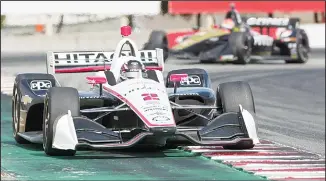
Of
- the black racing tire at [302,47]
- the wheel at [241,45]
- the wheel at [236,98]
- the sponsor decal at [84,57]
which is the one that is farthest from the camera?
the black racing tire at [302,47]

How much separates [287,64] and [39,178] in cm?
1923

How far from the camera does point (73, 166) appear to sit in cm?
1012

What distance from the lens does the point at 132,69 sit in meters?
11.3

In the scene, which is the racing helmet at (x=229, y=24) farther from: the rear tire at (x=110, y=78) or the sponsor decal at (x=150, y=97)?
the sponsor decal at (x=150, y=97)

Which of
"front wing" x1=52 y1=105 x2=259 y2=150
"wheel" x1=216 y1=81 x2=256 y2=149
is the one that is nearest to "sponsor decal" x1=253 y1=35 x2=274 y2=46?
"wheel" x1=216 y1=81 x2=256 y2=149

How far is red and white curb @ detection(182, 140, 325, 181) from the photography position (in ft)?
31.9

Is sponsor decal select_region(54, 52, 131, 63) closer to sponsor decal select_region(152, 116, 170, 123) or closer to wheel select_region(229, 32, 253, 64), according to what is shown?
sponsor decal select_region(152, 116, 170, 123)

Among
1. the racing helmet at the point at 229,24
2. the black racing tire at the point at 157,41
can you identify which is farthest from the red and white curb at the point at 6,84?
the racing helmet at the point at 229,24

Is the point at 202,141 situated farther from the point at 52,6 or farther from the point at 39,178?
the point at 52,6

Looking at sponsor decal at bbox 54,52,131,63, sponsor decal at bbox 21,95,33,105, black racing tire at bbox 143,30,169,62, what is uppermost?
black racing tire at bbox 143,30,169,62

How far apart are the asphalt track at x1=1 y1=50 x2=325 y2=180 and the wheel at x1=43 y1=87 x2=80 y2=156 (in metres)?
0.24

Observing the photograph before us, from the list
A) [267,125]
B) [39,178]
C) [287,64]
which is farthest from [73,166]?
[287,64]

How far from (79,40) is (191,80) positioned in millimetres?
24235

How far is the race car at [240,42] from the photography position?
2591 cm
